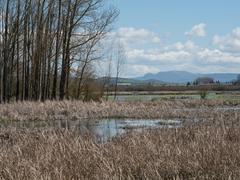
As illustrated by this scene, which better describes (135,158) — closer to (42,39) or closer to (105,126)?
(105,126)

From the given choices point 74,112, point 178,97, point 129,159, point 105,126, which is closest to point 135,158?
point 129,159

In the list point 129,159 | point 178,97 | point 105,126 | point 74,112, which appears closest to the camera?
point 129,159

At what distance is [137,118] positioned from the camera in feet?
88.0

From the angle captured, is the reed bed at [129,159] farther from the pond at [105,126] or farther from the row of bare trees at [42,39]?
the row of bare trees at [42,39]

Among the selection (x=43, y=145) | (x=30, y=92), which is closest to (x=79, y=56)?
(x=30, y=92)

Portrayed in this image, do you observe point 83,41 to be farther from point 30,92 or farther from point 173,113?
point 173,113

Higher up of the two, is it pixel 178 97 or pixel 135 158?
pixel 135 158

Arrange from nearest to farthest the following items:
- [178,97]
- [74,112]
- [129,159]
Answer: [129,159]
[74,112]
[178,97]

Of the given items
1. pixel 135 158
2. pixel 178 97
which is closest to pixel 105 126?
pixel 135 158

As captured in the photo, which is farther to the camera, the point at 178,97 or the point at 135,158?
the point at 178,97

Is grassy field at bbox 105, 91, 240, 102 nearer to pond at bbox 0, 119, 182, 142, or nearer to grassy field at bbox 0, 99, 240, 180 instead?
pond at bbox 0, 119, 182, 142

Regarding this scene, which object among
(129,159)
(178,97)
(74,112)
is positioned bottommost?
Result: (178,97)

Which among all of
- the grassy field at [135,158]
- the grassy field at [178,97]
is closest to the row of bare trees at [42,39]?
the grassy field at [178,97]

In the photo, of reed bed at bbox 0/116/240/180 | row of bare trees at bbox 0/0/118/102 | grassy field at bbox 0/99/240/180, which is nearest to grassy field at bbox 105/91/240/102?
row of bare trees at bbox 0/0/118/102
